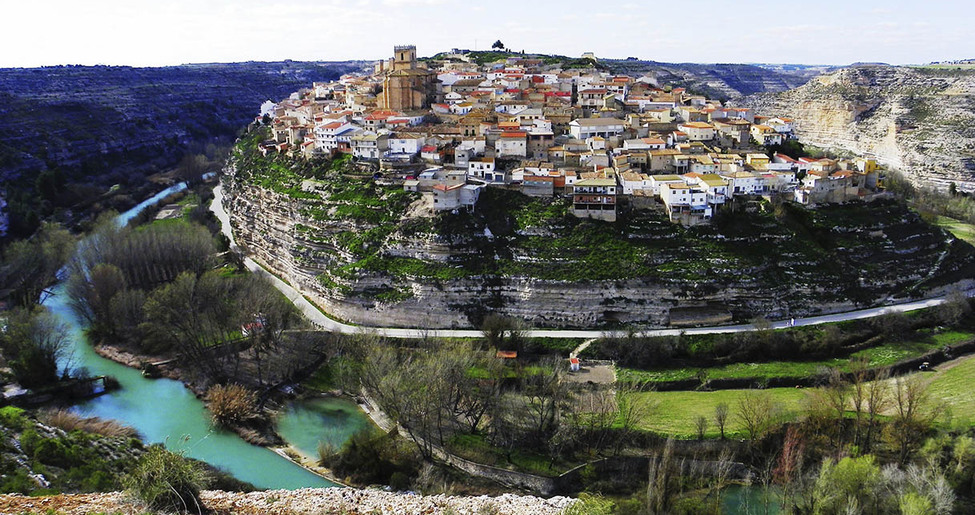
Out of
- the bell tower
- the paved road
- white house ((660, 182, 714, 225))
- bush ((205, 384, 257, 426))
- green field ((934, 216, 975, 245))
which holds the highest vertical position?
the bell tower

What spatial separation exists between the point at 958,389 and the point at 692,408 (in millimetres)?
11381

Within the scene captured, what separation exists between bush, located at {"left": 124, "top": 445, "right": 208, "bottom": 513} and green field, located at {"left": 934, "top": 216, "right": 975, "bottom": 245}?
45.2m

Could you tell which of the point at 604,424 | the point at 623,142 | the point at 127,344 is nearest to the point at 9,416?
the point at 127,344

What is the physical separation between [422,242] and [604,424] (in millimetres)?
14915

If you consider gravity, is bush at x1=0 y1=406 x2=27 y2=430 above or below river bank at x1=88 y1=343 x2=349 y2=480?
above

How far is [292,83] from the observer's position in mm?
117750

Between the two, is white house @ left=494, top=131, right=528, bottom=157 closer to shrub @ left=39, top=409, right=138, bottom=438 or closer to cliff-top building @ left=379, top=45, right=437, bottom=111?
cliff-top building @ left=379, top=45, right=437, bottom=111

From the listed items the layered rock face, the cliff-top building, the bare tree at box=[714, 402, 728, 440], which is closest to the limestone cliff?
the bare tree at box=[714, 402, 728, 440]

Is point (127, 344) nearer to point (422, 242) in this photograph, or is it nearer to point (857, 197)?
point (422, 242)

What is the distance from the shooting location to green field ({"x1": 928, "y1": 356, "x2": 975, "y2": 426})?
23.3m

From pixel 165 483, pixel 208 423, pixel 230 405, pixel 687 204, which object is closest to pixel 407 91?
pixel 687 204

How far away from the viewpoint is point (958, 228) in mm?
43219

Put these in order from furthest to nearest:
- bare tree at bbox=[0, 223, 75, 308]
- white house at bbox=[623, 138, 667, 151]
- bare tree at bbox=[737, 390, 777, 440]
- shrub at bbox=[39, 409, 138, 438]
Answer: white house at bbox=[623, 138, 667, 151] → bare tree at bbox=[0, 223, 75, 308] → shrub at bbox=[39, 409, 138, 438] → bare tree at bbox=[737, 390, 777, 440]

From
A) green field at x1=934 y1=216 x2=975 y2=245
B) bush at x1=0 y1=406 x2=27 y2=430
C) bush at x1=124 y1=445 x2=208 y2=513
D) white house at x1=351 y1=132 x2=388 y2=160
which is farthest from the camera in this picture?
green field at x1=934 y1=216 x2=975 y2=245
